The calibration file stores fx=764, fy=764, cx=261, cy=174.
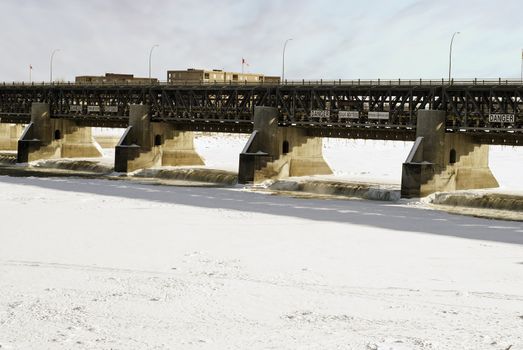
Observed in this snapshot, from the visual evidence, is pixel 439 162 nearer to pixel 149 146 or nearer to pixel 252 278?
pixel 149 146

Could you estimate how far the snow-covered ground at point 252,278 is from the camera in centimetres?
1795

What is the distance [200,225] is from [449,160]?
26884mm

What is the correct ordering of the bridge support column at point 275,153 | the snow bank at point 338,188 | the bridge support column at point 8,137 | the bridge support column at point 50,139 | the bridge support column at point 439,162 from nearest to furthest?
the bridge support column at point 439,162 → the snow bank at point 338,188 → the bridge support column at point 275,153 → the bridge support column at point 50,139 → the bridge support column at point 8,137

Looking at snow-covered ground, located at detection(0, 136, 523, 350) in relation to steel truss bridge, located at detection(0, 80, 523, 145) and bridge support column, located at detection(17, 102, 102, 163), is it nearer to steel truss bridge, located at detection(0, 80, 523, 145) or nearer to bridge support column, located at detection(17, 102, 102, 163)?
steel truss bridge, located at detection(0, 80, 523, 145)

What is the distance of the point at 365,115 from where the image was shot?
64625mm

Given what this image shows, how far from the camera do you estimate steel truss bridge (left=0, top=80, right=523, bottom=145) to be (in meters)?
56.3

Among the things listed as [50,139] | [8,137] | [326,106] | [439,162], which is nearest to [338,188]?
[439,162]

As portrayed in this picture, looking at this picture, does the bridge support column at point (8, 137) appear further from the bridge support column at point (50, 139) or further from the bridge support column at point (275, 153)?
the bridge support column at point (275, 153)

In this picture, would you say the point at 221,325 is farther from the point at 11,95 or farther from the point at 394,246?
the point at 11,95

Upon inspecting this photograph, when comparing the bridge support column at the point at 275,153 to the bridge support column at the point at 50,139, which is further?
the bridge support column at the point at 50,139

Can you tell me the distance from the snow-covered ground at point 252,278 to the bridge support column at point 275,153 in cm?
1964

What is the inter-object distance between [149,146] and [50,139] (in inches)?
690

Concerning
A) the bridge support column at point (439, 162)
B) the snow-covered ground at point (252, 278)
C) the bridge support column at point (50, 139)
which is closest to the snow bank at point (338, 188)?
the bridge support column at point (439, 162)

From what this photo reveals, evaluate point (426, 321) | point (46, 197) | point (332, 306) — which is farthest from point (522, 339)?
point (46, 197)
